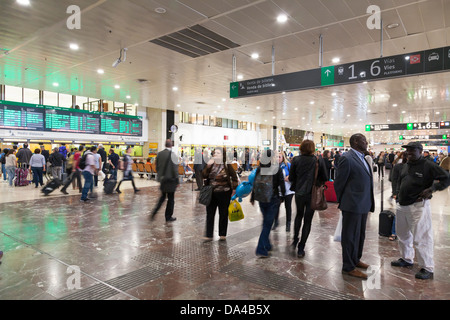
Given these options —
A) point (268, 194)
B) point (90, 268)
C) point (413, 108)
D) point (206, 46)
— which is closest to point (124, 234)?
point (90, 268)

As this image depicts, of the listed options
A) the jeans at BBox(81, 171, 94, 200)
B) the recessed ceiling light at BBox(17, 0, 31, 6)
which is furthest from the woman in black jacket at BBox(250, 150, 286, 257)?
the jeans at BBox(81, 171, 94, 200)

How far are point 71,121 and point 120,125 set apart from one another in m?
3.25

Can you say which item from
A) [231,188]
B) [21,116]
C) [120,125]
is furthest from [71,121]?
[231,188]

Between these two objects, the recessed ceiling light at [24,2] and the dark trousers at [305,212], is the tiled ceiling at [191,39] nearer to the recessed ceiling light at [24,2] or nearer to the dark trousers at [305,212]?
the recessed ceiling light at [24,2]

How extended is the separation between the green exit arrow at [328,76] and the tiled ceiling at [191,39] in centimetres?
96

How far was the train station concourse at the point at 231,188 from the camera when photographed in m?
3.28

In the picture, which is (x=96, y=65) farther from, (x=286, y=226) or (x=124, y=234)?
(x=286, y=226)

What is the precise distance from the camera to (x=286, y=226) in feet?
18.2

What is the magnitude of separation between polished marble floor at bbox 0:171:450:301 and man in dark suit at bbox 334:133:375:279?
305 mm

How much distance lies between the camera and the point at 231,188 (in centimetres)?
462

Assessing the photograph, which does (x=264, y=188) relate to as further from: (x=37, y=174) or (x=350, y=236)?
(x=37, y=174)

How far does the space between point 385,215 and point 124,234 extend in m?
4.91

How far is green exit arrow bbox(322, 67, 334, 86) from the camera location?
22.7ft

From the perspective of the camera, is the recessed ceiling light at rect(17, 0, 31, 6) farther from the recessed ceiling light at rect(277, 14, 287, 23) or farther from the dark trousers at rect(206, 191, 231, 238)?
the dark trousers at rect(206, 191, 231, 238)
